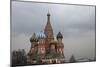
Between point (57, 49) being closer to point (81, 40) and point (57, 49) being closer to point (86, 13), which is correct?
point (81, 40)

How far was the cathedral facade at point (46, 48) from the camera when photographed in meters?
2.74

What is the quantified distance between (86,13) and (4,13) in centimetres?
122

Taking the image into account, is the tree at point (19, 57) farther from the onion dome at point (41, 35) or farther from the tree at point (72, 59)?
the tree at point (72, 59)

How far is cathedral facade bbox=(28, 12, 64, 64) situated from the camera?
9.00 ft

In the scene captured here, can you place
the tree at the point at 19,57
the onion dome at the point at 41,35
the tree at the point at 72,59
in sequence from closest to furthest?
1. the tree at the point at 19,57
2. the onion dome at the point at 41,35
3. the tree at the point at 72,59

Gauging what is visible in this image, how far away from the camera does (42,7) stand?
280cm

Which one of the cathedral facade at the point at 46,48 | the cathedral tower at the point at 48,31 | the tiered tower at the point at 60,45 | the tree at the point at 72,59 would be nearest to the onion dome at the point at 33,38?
the cathedral facade at the point at 46,48

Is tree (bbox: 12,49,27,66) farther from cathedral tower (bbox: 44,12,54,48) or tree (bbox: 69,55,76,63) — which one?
tree (bbox: 69,55,76,63)

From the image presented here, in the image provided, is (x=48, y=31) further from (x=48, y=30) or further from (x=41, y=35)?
(x=41, y=35)

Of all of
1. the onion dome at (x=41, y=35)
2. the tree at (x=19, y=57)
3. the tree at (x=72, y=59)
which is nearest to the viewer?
the tree at (x=19, y=57)

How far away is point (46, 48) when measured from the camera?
2.80 m

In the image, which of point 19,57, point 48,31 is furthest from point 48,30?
point 19,57
